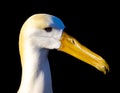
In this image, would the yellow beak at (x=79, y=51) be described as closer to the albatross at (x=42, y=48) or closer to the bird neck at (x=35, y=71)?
the albatross at (x=42, y=48)

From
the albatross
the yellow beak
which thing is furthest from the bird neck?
the yellow beak

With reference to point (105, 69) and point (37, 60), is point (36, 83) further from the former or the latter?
point (105, 69)

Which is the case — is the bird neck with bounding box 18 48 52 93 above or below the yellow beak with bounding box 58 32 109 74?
below

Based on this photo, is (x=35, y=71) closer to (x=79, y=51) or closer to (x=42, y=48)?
(x=42, y=48)

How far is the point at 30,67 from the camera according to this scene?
4.84 metres

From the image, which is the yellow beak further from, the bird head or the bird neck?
the bird neck

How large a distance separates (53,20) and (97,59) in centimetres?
44

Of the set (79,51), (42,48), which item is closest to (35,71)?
(42,48)

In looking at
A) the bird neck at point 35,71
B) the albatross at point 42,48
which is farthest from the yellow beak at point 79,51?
the bird neck at point 35,71

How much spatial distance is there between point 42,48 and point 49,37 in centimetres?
10

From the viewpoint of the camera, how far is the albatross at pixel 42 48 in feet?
15.8

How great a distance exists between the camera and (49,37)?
4.84 metres

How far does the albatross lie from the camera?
15.8 ft

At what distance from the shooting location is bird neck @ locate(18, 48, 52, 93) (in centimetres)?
482
